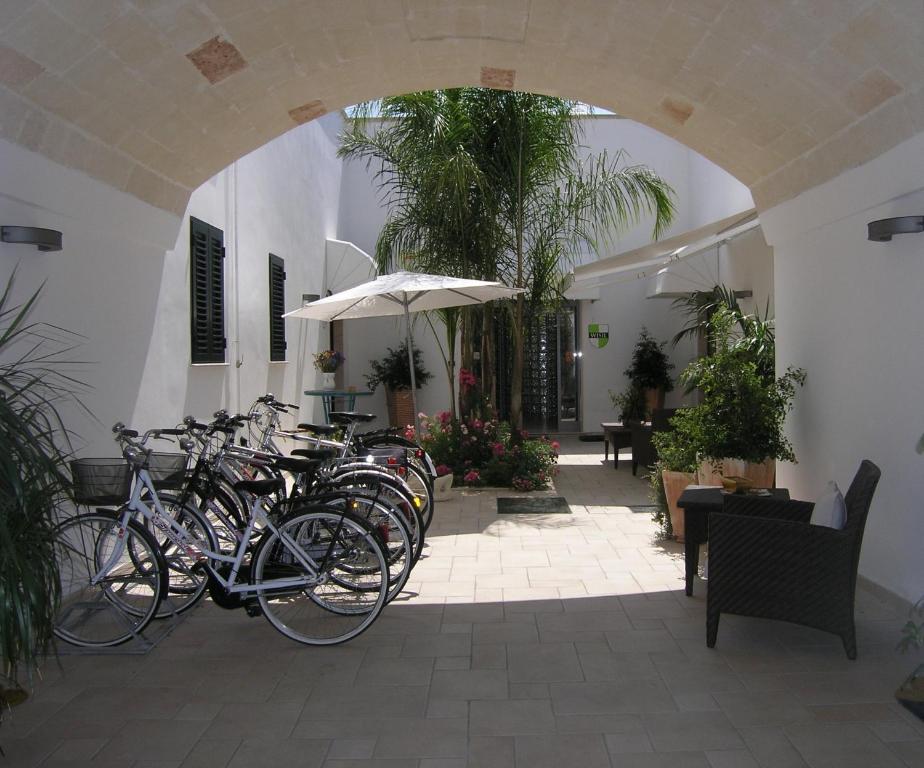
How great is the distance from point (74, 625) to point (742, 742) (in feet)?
10.4

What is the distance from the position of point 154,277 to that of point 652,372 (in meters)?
9.25

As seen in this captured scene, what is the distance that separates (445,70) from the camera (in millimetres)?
5941

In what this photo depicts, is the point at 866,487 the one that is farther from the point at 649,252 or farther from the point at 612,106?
the point at 649,252

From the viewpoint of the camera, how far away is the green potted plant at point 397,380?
14.1 metres

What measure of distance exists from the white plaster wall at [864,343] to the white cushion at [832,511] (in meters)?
0.54

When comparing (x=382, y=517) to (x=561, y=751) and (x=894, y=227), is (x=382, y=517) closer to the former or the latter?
(x=561, y=751)

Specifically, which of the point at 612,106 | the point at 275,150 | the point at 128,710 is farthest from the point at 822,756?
the point at 275,150

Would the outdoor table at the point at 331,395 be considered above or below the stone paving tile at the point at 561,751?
above

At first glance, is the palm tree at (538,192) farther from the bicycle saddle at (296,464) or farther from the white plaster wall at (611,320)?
the bicycle saddle at (296,464)

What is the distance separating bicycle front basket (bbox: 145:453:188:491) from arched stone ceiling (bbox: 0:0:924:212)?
5.65ft

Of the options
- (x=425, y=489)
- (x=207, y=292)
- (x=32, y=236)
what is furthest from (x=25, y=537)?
(x=207, y=292)

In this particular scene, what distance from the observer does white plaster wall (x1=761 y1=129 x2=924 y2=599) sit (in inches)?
173

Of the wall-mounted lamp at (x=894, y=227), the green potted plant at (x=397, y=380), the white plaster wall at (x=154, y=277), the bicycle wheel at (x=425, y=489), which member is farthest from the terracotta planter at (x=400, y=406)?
the wall-mounted lamp at (x=894, y=227)

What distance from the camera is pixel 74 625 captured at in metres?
4.30
